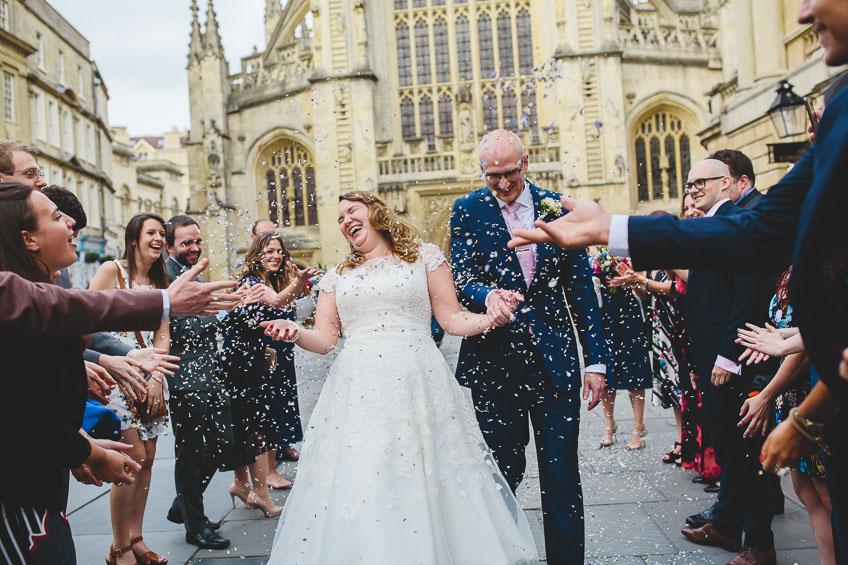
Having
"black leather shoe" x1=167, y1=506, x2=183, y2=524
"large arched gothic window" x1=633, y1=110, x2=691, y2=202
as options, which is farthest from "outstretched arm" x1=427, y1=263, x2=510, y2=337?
"large arched gothic window" x1=633, y1=110, x2=691, y2=202

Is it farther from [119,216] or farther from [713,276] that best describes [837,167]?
[119,216]

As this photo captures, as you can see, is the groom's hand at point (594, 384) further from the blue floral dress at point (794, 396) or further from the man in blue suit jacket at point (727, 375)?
the blue floral dress at point (794, 396)

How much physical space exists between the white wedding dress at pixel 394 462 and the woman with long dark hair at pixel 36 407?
45.5 inches

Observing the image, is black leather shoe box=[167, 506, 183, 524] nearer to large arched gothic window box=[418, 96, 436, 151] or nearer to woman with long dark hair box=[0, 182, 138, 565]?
woman with long dark hair box=[0, 182, 138, 565]

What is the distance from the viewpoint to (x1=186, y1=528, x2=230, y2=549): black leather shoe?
14.6ft

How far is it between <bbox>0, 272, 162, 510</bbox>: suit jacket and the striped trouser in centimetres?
3

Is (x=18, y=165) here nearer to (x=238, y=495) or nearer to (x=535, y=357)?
(x=238, y=495)

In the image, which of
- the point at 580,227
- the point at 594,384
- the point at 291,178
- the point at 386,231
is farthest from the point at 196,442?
the point at 291,178

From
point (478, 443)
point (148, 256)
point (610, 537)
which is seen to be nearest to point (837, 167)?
point (478, 443)

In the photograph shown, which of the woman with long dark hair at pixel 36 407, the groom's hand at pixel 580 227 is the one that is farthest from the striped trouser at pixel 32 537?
the groom's hand at pixel 580 227

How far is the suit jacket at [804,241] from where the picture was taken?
1.64 metres

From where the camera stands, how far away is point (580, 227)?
2172 mm

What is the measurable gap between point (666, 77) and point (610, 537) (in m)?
25.5

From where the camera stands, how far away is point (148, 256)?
448 cm
